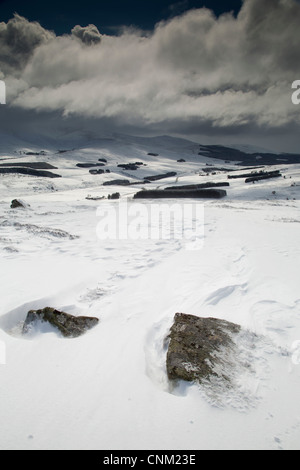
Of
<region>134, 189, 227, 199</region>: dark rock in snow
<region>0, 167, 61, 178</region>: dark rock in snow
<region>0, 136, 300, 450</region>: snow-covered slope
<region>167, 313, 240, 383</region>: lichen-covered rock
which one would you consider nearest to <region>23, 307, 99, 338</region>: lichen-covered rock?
<region>0, 136, 300, 450</region>: snow-covered slope

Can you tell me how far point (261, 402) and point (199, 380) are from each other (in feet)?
1.78

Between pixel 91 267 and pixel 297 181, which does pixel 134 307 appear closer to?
pixel 91 267

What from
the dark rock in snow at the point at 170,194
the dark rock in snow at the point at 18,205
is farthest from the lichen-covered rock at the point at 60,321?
the dark rock in snow at the point at 170,194

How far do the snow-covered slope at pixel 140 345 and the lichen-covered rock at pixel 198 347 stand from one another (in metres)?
0.14

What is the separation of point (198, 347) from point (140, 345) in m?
0.69

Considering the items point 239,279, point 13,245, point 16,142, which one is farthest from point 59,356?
point 16,142

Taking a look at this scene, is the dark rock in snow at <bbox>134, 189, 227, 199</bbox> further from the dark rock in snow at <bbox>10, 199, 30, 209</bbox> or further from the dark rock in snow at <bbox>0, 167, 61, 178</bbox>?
the dark rock in snow at <bbox>0, 167, 61, 178</bbox>

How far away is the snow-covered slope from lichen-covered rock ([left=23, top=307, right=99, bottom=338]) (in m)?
0.12

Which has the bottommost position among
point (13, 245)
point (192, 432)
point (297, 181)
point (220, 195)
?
point (192, 432)

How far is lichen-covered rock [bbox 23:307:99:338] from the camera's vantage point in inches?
125

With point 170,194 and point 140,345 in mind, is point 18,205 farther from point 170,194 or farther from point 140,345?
point 140,345

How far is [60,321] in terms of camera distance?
3.24 m

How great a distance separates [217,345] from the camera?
9.22 ft

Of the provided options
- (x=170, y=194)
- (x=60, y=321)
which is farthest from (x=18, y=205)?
(x=60, y=321)
